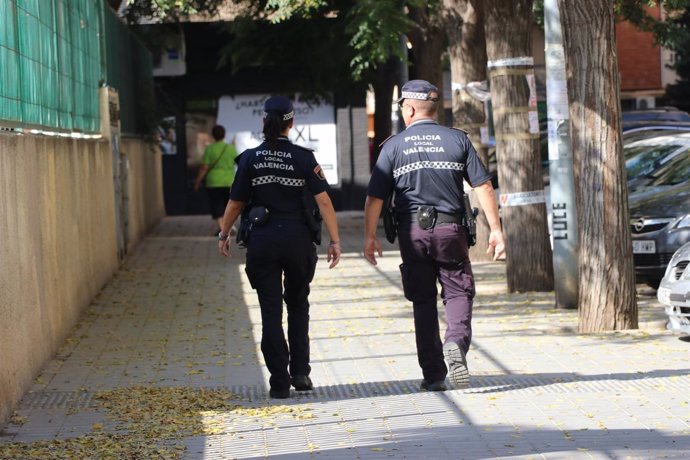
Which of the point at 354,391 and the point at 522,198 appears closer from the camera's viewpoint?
the point at 354,391

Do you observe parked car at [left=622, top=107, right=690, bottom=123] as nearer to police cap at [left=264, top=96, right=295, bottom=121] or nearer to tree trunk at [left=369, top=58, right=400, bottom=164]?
tree trunk at [left=369, top=58, right=400, bottom=164]

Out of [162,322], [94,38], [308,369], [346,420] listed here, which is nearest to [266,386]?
[308,369]

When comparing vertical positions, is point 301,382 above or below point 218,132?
below

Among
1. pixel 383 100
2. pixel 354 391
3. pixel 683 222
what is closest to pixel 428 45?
pixel 383 100

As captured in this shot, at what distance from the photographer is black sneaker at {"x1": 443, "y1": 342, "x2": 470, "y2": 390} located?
839 centimetres

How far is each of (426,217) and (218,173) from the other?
1430cm

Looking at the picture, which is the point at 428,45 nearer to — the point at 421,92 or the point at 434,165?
the point at 421,92

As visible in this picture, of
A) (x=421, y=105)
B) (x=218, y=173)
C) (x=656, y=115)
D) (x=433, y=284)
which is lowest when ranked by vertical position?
(x=433, y=284)

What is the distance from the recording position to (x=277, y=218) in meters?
8.42

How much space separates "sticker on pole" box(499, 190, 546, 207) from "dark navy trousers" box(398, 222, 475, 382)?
18.2ft

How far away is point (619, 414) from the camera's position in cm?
757

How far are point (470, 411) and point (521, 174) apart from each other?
638cm

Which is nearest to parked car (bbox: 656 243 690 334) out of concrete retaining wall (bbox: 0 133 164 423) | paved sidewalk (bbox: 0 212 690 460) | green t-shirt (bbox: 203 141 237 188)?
paved sidewalk (bbox: 0 212 690 460)

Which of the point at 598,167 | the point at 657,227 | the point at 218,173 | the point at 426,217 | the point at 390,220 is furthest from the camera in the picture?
the point at 218,173
